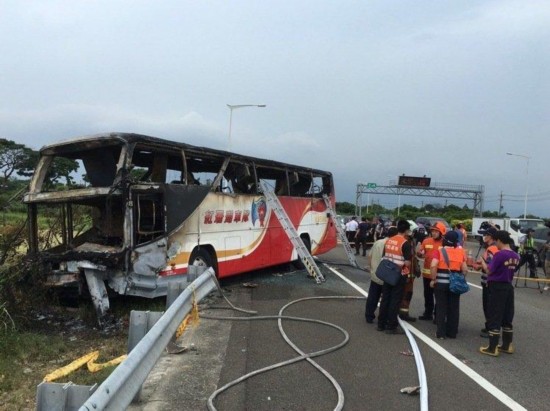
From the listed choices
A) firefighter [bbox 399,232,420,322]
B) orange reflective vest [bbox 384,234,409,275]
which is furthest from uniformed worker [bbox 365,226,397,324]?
firefighter [bbox 399,232,420,322]

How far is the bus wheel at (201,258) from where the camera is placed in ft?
31.1

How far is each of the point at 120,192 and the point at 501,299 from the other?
555 cm

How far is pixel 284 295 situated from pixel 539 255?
13114mm

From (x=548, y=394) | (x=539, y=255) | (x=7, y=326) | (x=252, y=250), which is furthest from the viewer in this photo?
(x=539, y=255)

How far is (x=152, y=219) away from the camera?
8750mm

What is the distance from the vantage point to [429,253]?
8328 mm

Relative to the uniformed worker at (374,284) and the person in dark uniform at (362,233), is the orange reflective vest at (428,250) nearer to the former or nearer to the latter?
the uniformed worker at (374,284)

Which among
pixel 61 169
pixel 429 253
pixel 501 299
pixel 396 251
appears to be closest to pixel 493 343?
pixel 501 299

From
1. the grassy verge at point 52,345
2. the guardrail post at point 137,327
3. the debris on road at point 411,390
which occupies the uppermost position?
the guardrail post at point 137,327

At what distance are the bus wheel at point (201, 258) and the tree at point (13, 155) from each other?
42891 millimetres

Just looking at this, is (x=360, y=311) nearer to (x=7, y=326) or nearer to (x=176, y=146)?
(x=176, y=146)

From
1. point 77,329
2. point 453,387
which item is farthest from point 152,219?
point 453,387

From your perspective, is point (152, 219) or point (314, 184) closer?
point (152, 219)

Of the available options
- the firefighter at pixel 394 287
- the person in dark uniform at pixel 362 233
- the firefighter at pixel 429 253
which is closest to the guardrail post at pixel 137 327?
the firefighter at pixel 394 287
